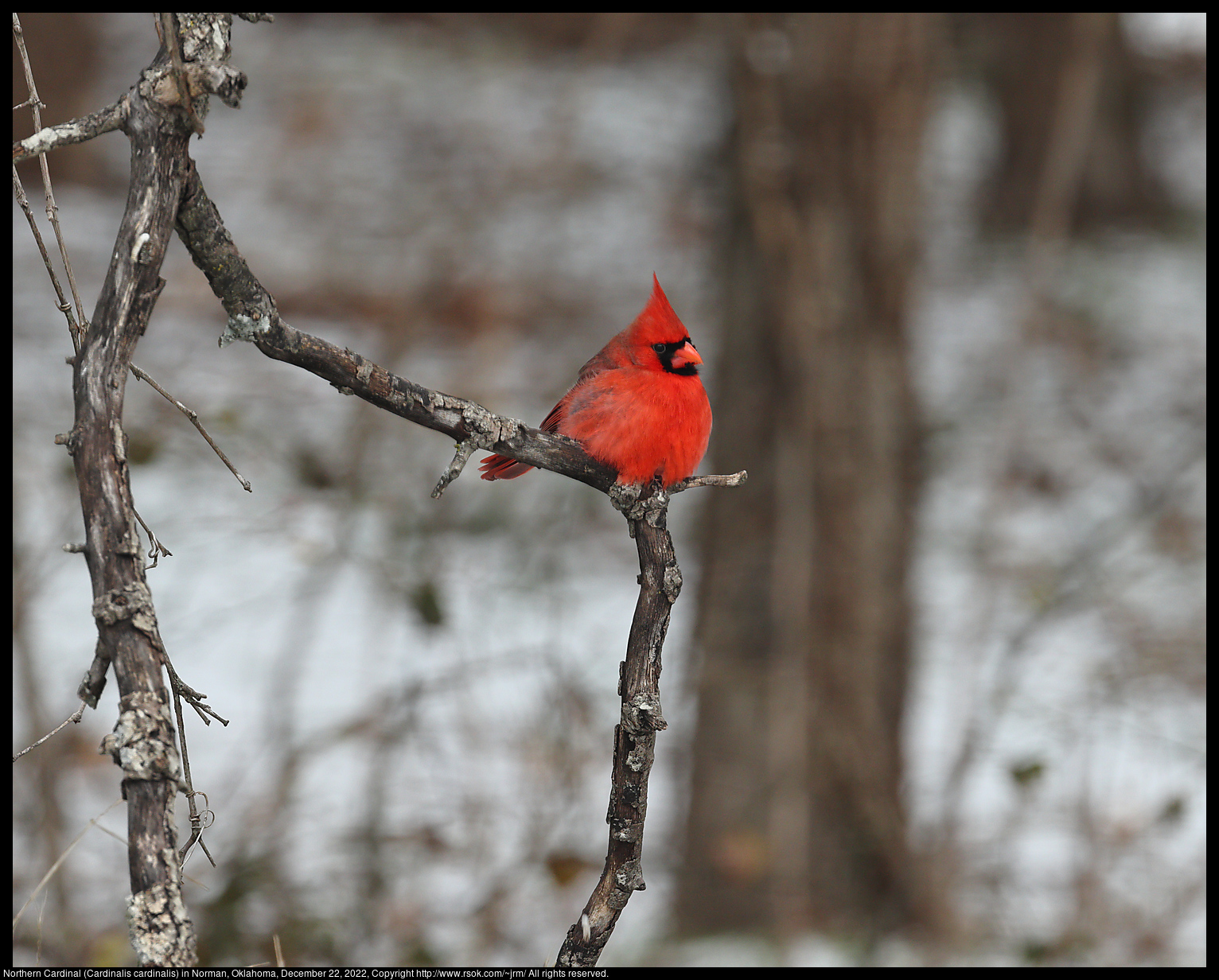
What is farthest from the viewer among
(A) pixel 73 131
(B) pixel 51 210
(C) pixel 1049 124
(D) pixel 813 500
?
(C) pixel 1049 124

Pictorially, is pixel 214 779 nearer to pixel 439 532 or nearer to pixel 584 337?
pixel 439 532

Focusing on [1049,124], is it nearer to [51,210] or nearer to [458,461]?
[458,461]

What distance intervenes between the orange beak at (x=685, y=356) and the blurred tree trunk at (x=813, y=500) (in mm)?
1865

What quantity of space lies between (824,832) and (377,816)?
1.58 metres

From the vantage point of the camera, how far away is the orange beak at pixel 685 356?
1.77 meters

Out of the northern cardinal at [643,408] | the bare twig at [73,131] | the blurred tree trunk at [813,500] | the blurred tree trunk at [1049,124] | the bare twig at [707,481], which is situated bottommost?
the bare twig at [707,481]

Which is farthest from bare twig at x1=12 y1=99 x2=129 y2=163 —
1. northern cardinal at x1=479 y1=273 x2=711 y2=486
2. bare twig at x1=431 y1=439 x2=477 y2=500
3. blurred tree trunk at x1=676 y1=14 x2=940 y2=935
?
blurred tree trunk at x1=676 y1=14 x2=940 y2=935

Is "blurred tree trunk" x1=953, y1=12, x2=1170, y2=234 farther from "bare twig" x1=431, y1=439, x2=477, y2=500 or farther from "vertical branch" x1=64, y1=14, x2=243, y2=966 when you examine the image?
"vertical branch" x1=64, y1=14, x2=243, y2=966

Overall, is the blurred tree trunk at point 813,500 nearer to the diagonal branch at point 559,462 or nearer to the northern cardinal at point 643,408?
the northern cardinal at point 643,408

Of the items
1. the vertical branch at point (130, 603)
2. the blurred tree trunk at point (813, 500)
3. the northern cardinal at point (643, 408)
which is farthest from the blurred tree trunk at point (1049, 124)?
the vertical branch at point (130, 603)

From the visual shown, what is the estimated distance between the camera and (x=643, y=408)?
1527mm

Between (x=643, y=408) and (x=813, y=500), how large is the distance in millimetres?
2264

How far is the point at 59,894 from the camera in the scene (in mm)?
2875

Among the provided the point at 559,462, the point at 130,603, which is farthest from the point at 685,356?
the point at 130,603
